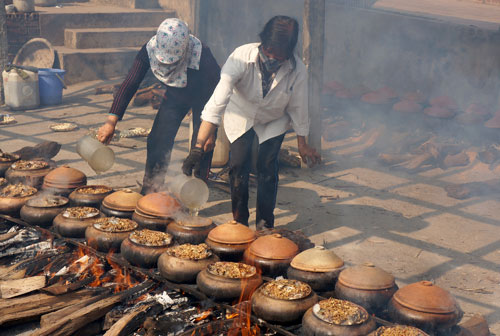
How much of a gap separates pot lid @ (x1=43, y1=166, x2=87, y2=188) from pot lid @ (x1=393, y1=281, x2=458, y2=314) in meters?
3.03

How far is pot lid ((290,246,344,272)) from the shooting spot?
160 inches

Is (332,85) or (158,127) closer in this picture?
(158,127)

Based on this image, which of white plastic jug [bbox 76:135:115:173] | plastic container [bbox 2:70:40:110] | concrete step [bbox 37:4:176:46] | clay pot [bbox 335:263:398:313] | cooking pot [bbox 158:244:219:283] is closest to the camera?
clay pot [bbox 335:263:398:313]

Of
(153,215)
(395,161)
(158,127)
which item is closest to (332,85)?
(395,161)

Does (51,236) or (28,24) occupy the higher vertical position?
(28,24)

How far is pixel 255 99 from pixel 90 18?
10.8 m

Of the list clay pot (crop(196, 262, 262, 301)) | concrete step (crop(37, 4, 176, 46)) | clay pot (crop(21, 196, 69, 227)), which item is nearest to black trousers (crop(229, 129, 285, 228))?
clay pot (crop(21, 196, 69, 227))

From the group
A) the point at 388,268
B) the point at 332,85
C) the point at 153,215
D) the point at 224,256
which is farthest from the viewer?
the point at 332,85

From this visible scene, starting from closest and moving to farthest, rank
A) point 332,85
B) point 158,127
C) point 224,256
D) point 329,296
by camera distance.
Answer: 1. point 329,296
2. point 224,256
3. point 158,127
4. point 332,85

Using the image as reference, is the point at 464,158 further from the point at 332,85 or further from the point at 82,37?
the point at 82,37

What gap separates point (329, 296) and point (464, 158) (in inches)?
222

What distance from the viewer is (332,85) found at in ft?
36.8

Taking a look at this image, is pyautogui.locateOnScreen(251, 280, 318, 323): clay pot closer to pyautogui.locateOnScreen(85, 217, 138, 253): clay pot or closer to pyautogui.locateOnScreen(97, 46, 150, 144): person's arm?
pyautogui.locateOnScreen(85, 217, 138, 253): clay pot

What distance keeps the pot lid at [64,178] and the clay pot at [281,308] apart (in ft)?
8.05
